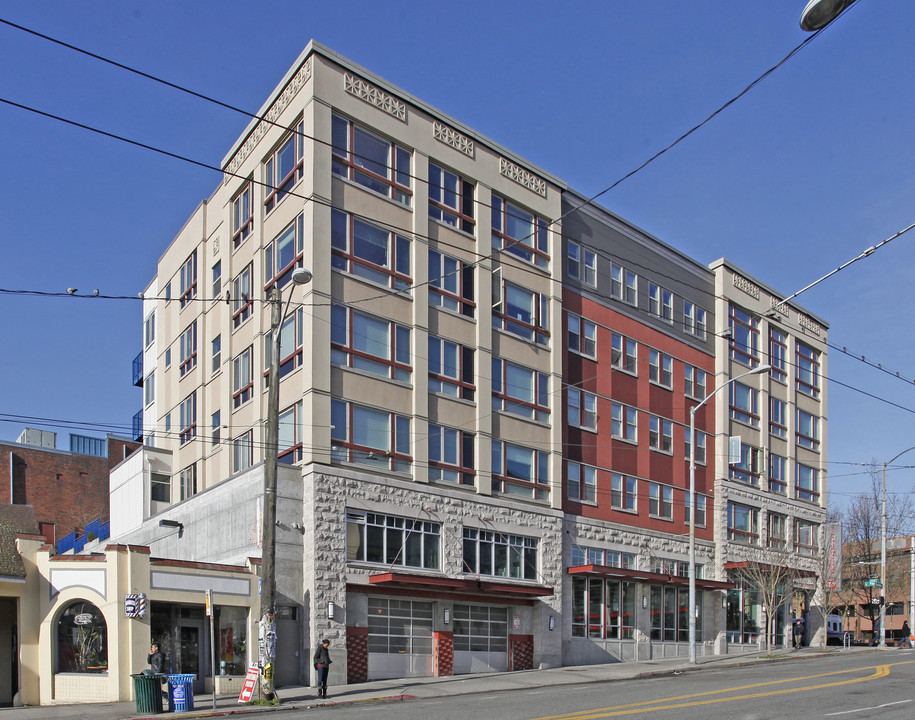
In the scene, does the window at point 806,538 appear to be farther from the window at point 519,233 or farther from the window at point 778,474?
the window at point 519,233

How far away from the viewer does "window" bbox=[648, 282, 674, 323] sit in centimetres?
4594

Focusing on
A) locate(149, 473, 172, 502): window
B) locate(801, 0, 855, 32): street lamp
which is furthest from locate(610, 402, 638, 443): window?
locate(801, 0, 855, 32): street lamp

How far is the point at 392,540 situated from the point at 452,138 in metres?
14.9

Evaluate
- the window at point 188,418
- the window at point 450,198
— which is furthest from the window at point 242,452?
the window at point 450,198

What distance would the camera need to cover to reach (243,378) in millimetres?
35719

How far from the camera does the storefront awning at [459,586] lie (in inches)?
1200

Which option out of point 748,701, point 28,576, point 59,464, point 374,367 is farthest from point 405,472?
point 59,464

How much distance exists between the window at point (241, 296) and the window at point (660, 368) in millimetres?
19037

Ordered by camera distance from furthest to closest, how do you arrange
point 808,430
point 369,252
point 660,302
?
point 808,430
point 660,302
point 369,252

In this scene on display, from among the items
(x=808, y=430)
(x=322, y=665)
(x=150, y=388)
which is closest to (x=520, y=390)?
(x=322, y=665)

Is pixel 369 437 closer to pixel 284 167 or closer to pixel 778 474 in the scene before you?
pixel 284 167

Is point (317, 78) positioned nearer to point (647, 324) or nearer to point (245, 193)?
point (245, 193)

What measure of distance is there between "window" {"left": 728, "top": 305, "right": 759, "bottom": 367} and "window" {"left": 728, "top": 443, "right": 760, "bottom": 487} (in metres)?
4.51

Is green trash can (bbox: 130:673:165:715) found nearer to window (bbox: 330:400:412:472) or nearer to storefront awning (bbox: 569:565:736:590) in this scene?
window (bbox: 330:400:412:472)
